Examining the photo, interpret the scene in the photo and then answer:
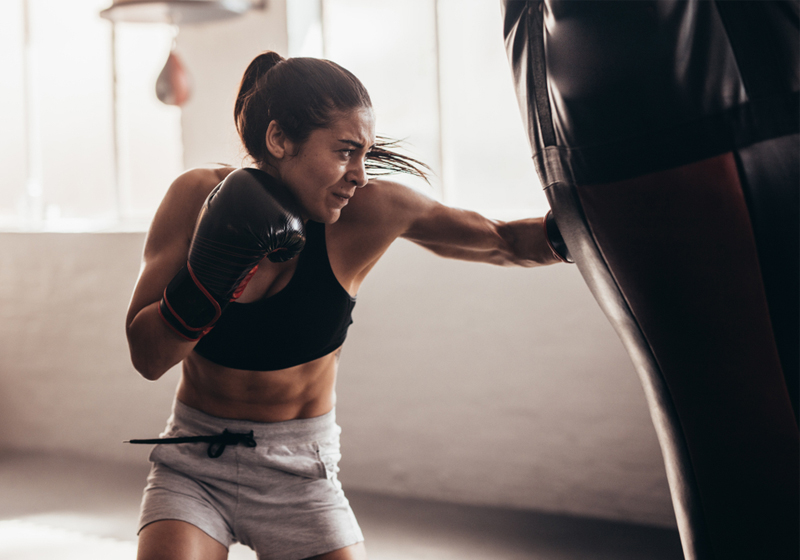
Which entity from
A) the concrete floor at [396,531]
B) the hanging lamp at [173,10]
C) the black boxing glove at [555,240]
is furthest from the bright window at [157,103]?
the black boxing glove at [555,240]

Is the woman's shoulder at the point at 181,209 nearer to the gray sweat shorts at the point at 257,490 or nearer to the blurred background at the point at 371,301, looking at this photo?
the gray sweat shorts at the point at 257,490

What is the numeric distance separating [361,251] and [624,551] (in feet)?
4.63

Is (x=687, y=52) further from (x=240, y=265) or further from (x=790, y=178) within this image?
(x=240, y=265)

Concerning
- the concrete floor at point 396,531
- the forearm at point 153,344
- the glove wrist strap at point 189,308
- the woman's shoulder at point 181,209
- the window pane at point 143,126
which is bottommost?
the concrete floor at point 396,531

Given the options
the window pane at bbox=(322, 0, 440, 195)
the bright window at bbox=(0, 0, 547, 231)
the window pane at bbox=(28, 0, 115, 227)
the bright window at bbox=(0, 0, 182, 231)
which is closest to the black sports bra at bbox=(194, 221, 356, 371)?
the bright window at bbox=(0, 0, 547, 231)

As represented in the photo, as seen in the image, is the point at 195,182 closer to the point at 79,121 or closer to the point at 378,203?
the point at 378,203

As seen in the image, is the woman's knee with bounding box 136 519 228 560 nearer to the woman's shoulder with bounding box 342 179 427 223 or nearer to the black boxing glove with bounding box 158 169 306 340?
the black boxing glove with bounding box 158 169 306 340

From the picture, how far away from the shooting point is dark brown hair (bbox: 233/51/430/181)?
124 centimetres

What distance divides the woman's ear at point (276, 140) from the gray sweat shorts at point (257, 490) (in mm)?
553

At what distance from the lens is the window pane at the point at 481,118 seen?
277cm

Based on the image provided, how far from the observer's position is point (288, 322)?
1.37m

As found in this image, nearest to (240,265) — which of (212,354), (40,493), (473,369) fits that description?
(212,354)

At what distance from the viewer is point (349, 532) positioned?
1415 millimetres

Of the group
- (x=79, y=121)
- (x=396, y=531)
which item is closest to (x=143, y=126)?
(x=79, y=121)
